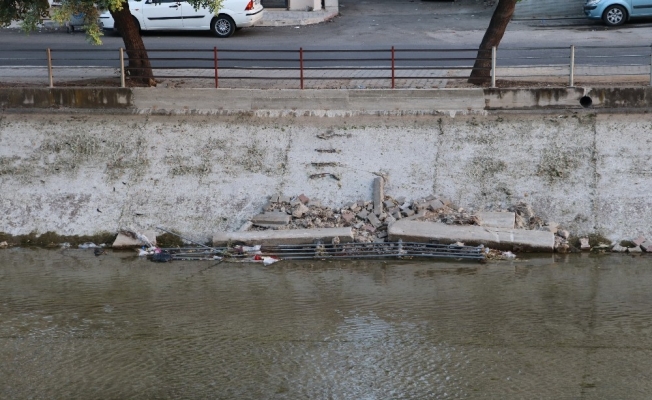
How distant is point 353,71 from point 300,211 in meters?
4.71

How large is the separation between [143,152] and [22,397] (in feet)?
24.2

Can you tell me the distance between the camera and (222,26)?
2406cm

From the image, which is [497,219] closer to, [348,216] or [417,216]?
[417,216]

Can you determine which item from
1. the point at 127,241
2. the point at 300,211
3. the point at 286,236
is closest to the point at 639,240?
the point at 300,211

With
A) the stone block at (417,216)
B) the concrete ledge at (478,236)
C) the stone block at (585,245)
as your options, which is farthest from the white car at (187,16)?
the stone block at (585,245)

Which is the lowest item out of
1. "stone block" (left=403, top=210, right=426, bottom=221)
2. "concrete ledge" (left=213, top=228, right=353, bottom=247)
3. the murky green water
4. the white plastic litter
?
the murky green water

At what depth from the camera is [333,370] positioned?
1005 centimetres

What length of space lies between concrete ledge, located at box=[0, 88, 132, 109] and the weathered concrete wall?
0.27 meters

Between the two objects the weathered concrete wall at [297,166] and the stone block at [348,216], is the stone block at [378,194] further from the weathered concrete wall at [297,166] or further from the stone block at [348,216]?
the stone block at [348,216]

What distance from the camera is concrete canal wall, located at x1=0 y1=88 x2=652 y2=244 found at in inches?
592

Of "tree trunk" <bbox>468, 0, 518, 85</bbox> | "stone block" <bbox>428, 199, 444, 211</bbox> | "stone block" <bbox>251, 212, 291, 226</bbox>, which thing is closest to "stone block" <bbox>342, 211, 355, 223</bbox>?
"stone block" <bbox>251, 212, 291, 226</bbox>

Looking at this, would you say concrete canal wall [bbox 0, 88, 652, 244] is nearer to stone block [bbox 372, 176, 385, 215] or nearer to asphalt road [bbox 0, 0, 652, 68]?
stone block [bbox 372, 176, 385, 215]

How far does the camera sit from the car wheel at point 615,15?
23.7 metres

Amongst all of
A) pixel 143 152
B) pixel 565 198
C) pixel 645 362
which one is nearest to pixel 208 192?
pixel 143 152
